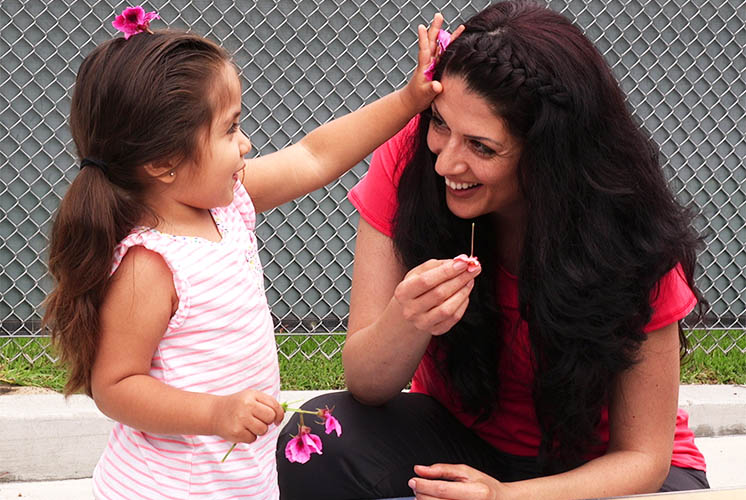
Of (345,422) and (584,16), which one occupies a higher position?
(584,16)

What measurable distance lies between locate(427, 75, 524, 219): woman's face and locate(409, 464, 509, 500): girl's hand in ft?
1.48

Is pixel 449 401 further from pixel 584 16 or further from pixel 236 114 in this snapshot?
pixel 584 16

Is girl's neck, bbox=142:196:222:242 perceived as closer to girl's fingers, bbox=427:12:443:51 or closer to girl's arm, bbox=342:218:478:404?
girl's arm, bbox=342:218:478:404

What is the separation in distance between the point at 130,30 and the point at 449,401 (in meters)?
1.03

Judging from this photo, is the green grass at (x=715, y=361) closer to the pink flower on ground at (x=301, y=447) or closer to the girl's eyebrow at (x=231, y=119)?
the pink flower on ground at (x=301, y=447)

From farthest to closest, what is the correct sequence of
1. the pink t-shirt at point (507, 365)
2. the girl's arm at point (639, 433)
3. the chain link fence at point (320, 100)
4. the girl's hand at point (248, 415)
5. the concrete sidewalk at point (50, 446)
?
the chain link fence at point (320, 100), the concrete sidewalk at point (50, 446), the pink t-shirt at point (507, 365), the girl's arm at point (639, 433), the girl's hand at point (248, 415)

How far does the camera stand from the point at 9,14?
3621 mm

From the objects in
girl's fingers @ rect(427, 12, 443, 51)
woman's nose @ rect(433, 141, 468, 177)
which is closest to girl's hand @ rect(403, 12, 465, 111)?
girl's fingers @ rect(427, 12, 443, 51)

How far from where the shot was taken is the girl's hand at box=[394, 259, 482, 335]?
1.51 meters

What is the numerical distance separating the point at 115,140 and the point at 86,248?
0.17 metres

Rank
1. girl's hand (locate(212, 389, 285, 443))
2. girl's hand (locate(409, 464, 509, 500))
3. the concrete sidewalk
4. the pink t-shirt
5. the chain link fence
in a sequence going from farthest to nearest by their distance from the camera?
the chain link fence → the concrete sidewalk → the pink t-shirt → girl's hand (locate(409, 464, 509, 500)) → girl's hand (locate(212, 389, 285, 443))

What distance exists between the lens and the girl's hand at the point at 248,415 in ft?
4.49

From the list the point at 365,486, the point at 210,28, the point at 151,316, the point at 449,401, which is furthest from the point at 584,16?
the point at 151,316

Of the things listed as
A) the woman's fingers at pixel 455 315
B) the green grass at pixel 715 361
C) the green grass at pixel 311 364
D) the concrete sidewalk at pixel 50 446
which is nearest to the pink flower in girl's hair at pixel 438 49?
the woman's fingers at pixel 455 315
